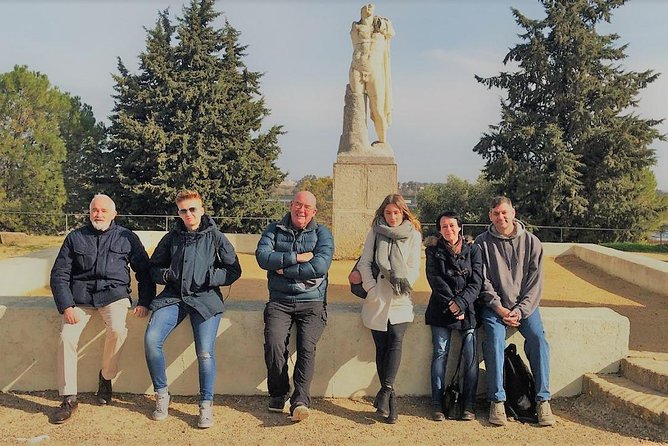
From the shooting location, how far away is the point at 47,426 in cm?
330

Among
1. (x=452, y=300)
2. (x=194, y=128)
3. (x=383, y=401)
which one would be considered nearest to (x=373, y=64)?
(x=452, y=300)

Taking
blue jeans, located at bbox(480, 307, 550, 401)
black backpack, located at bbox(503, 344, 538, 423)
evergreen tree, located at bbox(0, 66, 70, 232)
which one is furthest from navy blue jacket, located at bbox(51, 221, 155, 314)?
evergreen tree, located at bbox(0, 66, 70, 232)

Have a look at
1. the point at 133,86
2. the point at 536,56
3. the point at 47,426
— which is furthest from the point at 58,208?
the point at 47,426

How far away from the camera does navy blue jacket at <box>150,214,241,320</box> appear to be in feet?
11.6

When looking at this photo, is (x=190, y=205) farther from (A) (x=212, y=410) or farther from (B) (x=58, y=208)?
(B) (x=58, y=208)

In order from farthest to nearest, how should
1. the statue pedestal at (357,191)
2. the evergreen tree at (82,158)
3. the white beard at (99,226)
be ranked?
1. the evergreen tree at (82,158)
2. the statue pedestal at (357,191)
3. the white beard at (99,226)

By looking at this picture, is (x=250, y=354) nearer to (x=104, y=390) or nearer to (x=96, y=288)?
(x=104, y=390)

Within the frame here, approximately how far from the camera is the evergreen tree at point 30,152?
2225 cm

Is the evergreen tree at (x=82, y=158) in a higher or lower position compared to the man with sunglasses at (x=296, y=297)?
higher

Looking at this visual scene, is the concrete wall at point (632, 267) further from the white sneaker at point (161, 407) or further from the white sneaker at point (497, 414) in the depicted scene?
the white sneaker at point (161, 407)

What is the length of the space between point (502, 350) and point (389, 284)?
2.83 feet

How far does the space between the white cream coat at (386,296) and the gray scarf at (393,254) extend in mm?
32

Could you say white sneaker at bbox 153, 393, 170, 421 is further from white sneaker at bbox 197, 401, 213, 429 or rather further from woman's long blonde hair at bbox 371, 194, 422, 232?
woman's long blonde hair at bbox 371, 194, 422, 232

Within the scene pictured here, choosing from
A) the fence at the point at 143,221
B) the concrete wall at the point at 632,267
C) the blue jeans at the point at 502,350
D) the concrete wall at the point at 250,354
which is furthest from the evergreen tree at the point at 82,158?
the blue jeans at the point at 502,350
